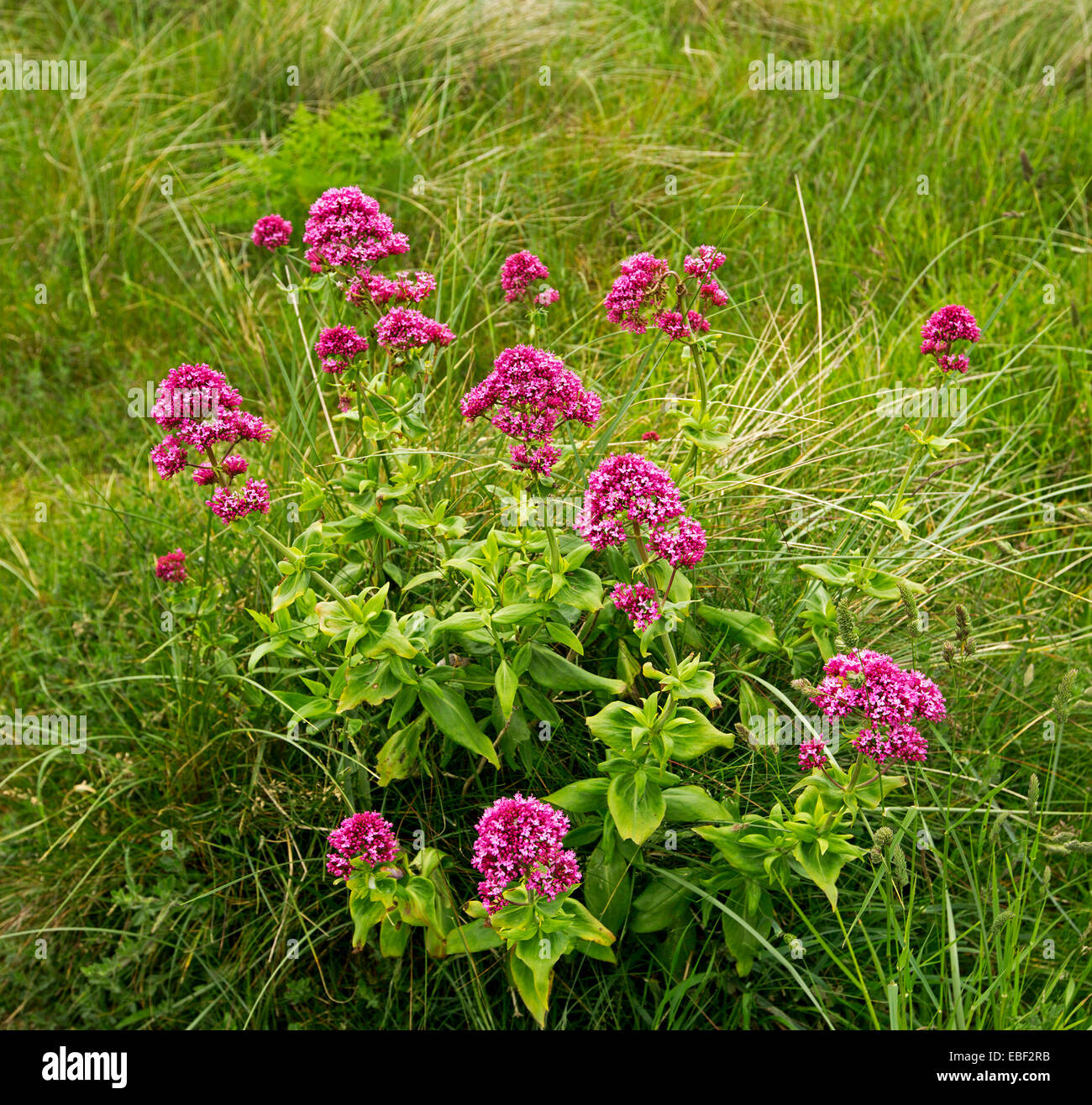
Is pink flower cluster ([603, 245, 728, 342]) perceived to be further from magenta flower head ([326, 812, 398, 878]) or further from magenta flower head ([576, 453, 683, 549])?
magenta flower head ([326, 812, 398, 878])

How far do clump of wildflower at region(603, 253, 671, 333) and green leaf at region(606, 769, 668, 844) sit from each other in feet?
3.61

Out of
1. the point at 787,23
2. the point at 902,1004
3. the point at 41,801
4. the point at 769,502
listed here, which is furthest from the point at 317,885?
the point at 787,23

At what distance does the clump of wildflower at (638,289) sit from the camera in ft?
8.41

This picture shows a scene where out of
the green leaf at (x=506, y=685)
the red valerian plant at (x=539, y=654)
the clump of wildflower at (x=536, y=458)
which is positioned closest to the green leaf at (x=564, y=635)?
the red valerian plant at (x=539, y=654)

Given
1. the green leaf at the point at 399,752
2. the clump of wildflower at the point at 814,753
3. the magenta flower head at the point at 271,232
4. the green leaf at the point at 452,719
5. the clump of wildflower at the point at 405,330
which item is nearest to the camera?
the clump of wildflower at the point at 814,753

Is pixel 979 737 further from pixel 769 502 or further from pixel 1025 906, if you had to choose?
pixel 769 502

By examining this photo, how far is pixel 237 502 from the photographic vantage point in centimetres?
237

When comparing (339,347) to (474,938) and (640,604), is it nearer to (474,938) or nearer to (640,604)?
(640,604)

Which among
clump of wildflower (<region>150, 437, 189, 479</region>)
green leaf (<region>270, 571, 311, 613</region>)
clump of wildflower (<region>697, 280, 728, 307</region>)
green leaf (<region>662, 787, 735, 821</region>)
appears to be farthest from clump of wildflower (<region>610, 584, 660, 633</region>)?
clump of wildflower (<region>150, 437, 189, 479</region>)

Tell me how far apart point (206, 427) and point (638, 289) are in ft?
3.58

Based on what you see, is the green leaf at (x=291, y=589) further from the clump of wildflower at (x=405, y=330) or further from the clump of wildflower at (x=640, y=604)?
the clump of wildflower at (x=640, y=604)

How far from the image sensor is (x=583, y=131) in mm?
5195

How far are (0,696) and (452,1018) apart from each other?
6.33 feet

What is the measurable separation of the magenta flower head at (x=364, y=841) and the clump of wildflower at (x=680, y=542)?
81 centimetres
